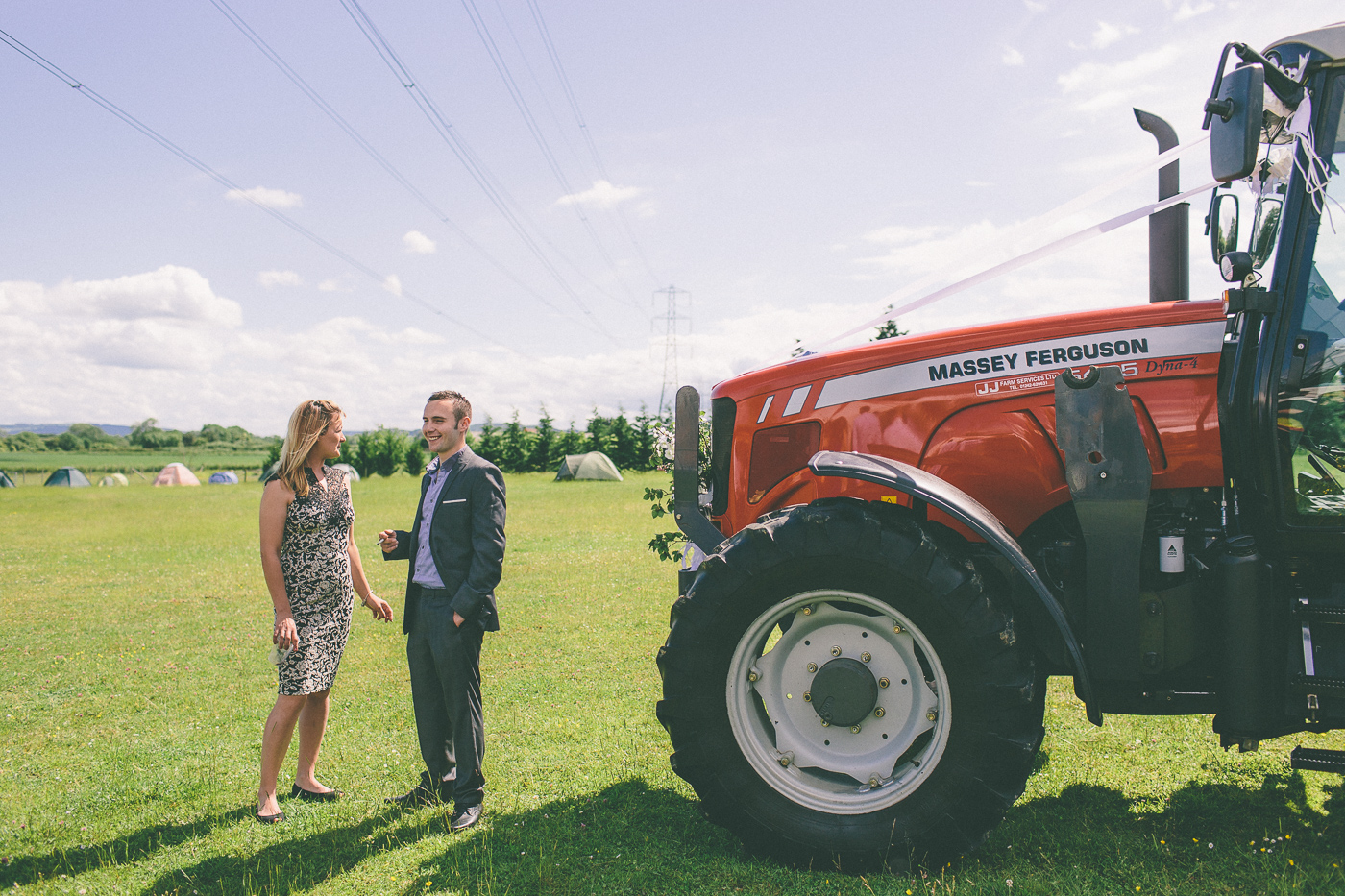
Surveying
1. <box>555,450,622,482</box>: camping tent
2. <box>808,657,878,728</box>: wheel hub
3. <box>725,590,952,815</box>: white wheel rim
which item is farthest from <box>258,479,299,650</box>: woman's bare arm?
<box>555,450,622,482</box>: camping tent

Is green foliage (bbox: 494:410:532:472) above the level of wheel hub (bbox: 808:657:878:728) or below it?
above

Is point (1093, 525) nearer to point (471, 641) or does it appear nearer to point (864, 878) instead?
point (864, 878)

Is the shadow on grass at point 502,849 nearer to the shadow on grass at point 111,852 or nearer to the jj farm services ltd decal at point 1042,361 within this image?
the shadow on grass at point 111,852

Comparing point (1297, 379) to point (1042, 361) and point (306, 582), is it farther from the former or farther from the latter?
point (306, 582)

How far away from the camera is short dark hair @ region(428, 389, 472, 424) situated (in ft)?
14.2

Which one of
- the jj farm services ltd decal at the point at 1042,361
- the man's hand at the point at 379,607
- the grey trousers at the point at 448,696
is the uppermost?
the jj farm services ltd decal at the point at 1042,361

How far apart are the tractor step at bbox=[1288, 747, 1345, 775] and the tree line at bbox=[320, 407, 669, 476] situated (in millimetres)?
44106

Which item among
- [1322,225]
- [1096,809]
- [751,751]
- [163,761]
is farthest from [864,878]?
[163,761]

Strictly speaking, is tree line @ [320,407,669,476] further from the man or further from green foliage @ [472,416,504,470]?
the man

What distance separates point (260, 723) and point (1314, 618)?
609 cm

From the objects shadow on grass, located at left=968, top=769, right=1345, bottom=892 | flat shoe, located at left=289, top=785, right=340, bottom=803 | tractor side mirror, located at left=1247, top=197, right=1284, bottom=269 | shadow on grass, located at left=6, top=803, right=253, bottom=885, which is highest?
tractor side mirror, located at left=1247, top=197, right=1284, bottom=269

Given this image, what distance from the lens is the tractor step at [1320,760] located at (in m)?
3.08

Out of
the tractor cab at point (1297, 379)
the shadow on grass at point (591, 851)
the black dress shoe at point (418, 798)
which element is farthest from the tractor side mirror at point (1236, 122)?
the black dress shoe at point (418, 798)

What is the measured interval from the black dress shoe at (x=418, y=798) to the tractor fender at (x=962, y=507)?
103 inches
